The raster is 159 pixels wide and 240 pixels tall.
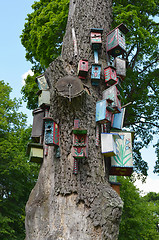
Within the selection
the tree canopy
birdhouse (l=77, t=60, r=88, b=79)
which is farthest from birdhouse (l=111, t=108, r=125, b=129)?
the tree canopy

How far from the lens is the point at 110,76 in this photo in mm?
3939

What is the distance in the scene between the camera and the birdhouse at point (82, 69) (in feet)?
12.3

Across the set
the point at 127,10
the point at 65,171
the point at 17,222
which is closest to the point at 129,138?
the point at 65,171

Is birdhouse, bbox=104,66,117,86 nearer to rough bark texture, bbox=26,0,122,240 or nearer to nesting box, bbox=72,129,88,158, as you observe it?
rough bark texture, bbox=26,0,122,240

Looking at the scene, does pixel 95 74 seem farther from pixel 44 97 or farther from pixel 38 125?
pixel 38 125

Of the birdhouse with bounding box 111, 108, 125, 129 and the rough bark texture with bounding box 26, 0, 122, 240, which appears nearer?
the rough bark texture with bounding box 26, 0, 122, 240

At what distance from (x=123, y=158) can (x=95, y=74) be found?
1.20m

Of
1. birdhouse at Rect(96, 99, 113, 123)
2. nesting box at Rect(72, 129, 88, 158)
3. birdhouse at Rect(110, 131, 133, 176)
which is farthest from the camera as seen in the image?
birdhouse at Rect(110, 131, 133, 176)

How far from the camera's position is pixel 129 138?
3.90 meters

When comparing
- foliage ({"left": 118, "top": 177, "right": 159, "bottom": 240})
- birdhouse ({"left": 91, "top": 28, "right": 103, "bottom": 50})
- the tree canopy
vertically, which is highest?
the tree canopy

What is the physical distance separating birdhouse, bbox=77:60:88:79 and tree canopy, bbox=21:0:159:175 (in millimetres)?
4958

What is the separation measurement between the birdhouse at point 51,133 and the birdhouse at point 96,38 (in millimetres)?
1436

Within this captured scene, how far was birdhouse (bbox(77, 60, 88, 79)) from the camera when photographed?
376 centimetres

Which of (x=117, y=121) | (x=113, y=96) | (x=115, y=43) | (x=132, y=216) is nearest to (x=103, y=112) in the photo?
(x=113, y=96)
